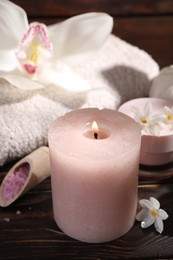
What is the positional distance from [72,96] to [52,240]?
12.7 inches

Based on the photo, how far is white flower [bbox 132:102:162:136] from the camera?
708 mm

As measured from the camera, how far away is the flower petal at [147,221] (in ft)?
2.03

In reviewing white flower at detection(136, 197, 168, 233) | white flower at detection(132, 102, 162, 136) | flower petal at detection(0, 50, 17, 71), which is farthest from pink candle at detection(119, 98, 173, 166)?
flower petal at detection(0, 50, 17, 71)

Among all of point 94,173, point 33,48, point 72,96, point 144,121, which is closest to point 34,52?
point 33,48

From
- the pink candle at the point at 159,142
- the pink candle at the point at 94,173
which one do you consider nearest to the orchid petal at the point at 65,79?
the pink candle at the point at 159,142

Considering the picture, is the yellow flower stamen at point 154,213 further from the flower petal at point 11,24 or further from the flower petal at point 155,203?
the flower petal at point 11,24

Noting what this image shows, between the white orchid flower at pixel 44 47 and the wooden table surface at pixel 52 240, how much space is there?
232 mm

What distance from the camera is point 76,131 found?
0.58 metres

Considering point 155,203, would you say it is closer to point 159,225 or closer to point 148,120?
point 159,225

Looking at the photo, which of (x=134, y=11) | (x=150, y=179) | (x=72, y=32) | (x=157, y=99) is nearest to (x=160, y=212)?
(x=150, y=179)

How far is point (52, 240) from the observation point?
0.60 m

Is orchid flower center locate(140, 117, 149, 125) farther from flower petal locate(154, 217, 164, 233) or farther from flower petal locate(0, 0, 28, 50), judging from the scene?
flower petal locate(0, 0, 28, 50)

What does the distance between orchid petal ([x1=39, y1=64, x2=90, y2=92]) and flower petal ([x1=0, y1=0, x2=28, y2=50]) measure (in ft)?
0.27

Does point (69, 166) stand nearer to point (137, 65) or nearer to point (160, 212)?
point (160, 212)
